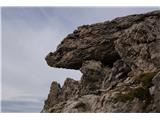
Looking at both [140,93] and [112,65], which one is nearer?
[140,93]

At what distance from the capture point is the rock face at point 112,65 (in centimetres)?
5222

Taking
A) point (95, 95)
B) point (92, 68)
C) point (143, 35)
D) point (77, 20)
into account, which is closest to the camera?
point (95, 95)

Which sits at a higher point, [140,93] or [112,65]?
[112,65]

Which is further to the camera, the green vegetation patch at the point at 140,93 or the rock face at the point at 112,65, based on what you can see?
the rock face at the point at 112,65

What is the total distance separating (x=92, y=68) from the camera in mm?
71875

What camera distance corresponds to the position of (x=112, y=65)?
7275 cm

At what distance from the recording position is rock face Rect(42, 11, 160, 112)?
171 feet

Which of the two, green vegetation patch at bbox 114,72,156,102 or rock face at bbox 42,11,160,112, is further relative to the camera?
rock face at bbox 42,11,160,112
